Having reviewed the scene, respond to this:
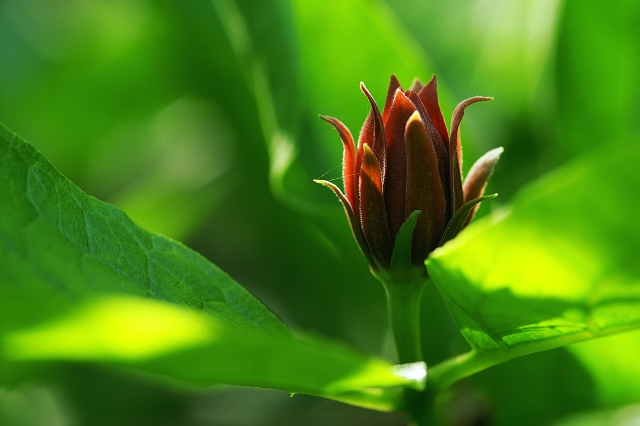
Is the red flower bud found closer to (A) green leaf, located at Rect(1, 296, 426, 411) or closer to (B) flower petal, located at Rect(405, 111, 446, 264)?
(B) flower petal, located at Rect(405, 111, 446, 264)

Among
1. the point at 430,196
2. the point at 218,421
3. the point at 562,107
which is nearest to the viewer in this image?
A: the point at 430,196

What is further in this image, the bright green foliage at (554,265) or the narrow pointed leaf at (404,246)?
the narrow pointed leaf at (404,246)

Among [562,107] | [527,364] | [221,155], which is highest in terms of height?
[221,155]

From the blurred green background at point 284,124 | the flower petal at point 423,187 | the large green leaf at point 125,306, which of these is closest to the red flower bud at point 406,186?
the flower petal at point 423,187

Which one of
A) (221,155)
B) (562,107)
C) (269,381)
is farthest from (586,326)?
(221,155)

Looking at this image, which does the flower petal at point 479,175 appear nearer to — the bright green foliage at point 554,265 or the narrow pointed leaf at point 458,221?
the narrow pointed leaf at point 458,221

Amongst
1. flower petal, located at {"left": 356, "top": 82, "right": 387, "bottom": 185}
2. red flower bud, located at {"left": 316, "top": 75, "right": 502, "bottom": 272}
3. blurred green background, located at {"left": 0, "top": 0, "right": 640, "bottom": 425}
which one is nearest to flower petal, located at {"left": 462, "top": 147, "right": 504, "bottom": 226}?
red flower bud, located at {"left": 316, "top": 75, "right": 502, "bottom": 272}

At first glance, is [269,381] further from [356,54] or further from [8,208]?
[356,54]
